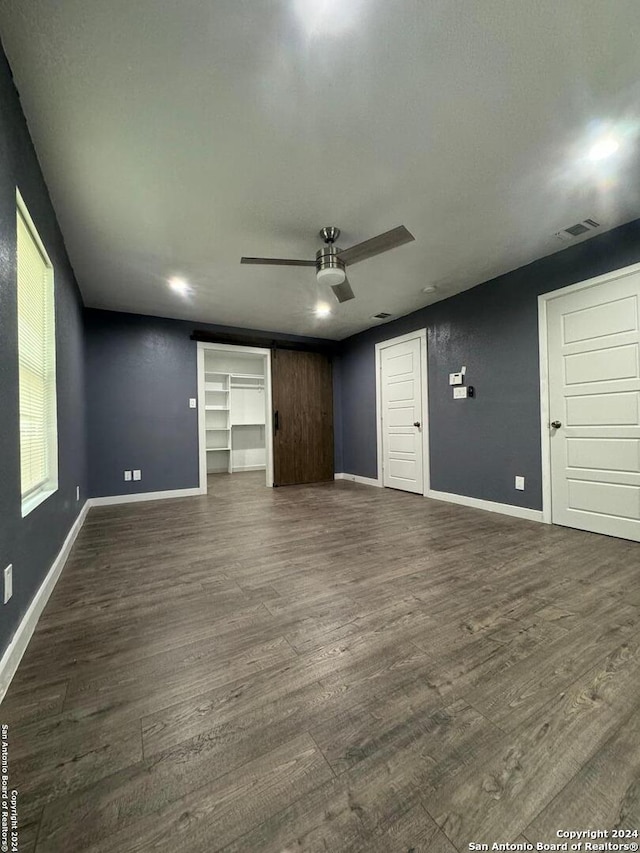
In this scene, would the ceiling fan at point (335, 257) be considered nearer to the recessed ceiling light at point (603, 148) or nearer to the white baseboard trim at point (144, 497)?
the recessed ceiling light at point (603, 148)

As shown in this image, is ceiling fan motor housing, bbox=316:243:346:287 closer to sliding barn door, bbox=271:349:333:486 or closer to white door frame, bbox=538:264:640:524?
white door frame, bbox=538:264:640:524

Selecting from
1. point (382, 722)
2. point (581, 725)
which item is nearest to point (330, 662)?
point (382, 722)

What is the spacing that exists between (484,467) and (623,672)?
8.69 feet

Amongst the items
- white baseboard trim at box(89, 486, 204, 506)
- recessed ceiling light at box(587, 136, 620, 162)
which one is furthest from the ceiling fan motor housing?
white baseboard trim at box(89, 486, 204, 506)

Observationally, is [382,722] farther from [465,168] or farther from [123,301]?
[123,301]

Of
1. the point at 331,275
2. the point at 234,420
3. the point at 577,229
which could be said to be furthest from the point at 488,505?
the point at 234,420

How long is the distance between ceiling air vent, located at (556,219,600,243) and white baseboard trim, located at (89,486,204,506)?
16.7ft

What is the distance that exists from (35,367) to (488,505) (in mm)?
4214

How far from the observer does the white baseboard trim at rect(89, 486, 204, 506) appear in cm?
442

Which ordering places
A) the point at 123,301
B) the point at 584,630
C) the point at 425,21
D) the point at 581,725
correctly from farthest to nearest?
the point at 123,301 < the point at 584,630 < the point at 425,21 < the point at 581,725

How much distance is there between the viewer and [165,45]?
1396 mm

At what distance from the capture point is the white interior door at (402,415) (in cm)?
474

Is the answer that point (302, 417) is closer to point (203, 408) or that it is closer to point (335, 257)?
point (203, 408)

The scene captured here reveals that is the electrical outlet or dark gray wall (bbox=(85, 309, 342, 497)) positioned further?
dark gray wall (bbox=(85, 309, 342, 497))
